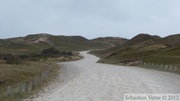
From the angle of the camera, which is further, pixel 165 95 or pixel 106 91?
pixel 106 91

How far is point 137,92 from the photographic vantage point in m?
22.2

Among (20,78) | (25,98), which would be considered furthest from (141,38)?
(25,98)

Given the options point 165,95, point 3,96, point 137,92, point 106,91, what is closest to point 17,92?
point 3,96

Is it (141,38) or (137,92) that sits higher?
(141,38)

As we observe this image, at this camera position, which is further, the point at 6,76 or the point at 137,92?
the point at 6,76

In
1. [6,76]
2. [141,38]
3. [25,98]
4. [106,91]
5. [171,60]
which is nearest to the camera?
[25,98]

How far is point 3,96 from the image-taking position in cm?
2062

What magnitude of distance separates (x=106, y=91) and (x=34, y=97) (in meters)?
5.00

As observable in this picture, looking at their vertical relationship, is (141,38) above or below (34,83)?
above

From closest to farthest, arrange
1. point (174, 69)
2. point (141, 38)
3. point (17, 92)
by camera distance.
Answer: point (17, 92) < point (174, 69) < point (141, 38)

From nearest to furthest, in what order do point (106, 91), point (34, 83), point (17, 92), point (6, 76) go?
point (17, 92) < point (106, 91) < point (34, 83) < point (6, 76)

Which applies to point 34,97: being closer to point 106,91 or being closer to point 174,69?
point 106,91

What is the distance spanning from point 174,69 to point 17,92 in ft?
88.8

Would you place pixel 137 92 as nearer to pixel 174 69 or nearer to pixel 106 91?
pixel 106 91
